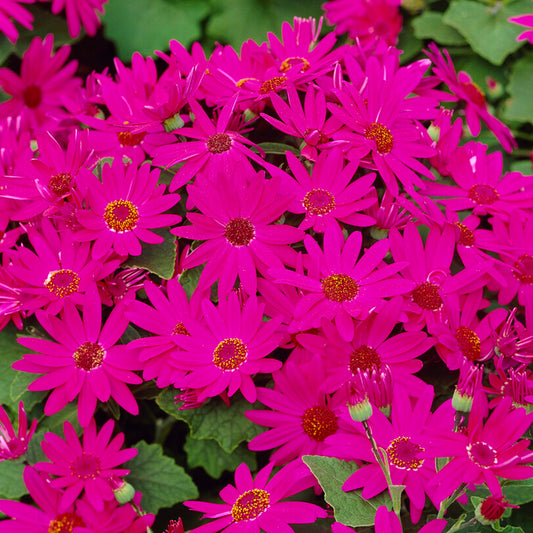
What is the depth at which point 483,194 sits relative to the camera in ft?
2.67

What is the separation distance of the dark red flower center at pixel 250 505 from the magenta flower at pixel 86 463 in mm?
120

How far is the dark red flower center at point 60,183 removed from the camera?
75 centimetres

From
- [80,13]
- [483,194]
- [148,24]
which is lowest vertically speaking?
[483,194]

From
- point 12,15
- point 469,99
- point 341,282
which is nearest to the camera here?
point 341,282

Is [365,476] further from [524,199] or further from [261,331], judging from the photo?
[524,199]

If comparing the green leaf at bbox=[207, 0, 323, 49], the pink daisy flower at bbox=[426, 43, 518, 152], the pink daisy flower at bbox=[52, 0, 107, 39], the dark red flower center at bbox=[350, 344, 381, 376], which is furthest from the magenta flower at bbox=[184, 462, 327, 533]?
the green leaf at bbox=[207, 0, 323, 49]

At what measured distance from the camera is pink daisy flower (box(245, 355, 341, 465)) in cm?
68

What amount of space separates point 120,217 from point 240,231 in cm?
13

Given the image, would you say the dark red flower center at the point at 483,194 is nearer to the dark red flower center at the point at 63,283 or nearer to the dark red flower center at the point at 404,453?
the dark red flower center at the point at 404,453

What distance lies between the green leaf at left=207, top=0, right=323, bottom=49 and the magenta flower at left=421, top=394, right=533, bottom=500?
1.21m

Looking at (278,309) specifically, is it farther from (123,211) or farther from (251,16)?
(251,16)

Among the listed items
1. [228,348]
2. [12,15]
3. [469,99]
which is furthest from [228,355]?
[12,15]

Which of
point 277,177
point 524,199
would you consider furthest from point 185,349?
point 524,199

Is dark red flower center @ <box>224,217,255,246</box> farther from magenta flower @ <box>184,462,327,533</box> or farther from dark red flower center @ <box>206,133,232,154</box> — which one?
magenta flower @ <box>184,462,327,533</box>
